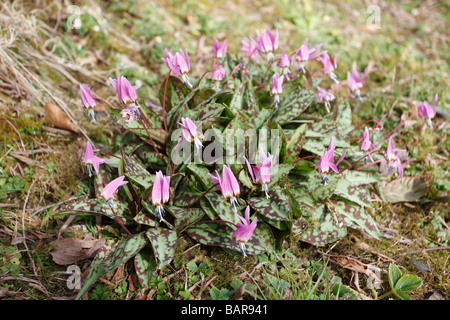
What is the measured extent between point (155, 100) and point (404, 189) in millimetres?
2154

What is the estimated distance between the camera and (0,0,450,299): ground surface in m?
2.09

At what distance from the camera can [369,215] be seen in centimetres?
243

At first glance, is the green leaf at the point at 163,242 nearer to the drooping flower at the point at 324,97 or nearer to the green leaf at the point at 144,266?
the green leaf at the point at 144,266

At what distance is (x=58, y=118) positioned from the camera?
2.74m

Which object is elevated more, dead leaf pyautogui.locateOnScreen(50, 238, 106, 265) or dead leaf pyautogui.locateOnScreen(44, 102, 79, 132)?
dead leaf pyautogui.locateOnScreen(44, 102, 79, 132)

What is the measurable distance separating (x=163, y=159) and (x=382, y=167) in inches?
70.5

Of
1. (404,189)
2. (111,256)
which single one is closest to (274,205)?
(111,256)

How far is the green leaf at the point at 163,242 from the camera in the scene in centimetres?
192

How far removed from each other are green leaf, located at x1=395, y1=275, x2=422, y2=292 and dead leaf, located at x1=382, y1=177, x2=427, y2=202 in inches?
30.0

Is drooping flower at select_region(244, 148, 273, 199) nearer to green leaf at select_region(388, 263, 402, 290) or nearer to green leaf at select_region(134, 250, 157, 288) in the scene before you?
green leaf at select_region(134, 250, 157, 288)

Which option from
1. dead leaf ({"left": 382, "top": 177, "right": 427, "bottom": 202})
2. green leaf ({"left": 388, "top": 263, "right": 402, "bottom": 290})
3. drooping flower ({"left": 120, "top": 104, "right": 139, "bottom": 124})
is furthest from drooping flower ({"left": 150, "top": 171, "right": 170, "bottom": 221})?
dead leaf ({"left": 382, "top": 177, "right": 427, "bottom": 202})

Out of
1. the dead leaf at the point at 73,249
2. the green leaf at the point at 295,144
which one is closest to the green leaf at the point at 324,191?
the green leaf at the point at 295,144

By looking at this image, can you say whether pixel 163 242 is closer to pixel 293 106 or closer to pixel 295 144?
pixel 295 144

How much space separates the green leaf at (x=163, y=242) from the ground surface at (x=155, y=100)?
0.20 metres
